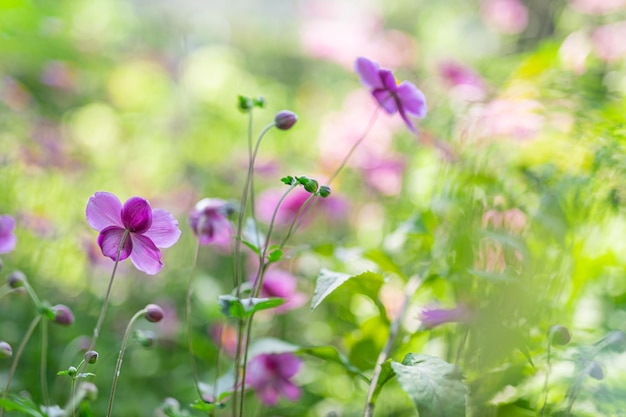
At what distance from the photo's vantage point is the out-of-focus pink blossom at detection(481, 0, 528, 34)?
7.53ft

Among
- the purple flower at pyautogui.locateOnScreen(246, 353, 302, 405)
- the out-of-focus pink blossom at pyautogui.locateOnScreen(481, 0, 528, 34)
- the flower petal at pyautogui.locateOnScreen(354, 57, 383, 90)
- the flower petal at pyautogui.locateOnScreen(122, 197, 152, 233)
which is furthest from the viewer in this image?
the out-of-focus pink blossom at pyautogui.locateOnScreen(481, 0, 528, 34)

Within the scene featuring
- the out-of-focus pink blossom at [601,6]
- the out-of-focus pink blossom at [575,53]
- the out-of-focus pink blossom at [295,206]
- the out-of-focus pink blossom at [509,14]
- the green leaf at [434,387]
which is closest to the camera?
the green leaf at [434,387]

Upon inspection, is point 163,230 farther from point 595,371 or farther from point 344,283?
point 595,371

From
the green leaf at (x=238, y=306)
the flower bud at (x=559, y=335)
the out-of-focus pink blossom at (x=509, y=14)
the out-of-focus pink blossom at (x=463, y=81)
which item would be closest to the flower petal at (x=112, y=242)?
the green leaf at (x=238, y=306)

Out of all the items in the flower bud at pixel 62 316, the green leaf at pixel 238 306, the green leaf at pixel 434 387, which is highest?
the green leaf at pixel 238 306

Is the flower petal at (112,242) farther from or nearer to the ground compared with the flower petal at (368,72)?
nearer to the ground

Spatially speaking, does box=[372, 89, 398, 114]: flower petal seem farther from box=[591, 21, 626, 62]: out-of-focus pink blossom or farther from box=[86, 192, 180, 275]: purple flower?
box=[591, 21, 626, 62]: out-of-focus pink blossom

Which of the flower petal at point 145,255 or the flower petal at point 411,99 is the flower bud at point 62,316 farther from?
the flower petal at point 411,99

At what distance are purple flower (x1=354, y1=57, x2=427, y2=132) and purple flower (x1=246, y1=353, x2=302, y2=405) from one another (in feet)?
1.29

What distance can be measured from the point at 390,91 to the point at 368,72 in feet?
0.13

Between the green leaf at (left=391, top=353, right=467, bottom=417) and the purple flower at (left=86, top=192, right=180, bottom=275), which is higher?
the purple flower at (left=86, top=192, right=180, bottom=275)

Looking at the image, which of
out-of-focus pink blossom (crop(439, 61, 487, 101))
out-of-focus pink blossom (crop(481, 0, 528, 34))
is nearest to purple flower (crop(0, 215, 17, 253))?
out-of-focus pink blossom (crop(439, 61, 487, 101))

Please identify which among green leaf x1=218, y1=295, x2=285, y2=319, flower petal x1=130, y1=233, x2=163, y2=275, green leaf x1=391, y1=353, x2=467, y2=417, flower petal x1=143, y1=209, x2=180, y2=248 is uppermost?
flower petal x1=143, y1=209, x2=180, y2=248

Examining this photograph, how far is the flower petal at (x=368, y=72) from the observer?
0.72m
